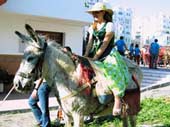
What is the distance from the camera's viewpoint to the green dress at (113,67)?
18.8 feet

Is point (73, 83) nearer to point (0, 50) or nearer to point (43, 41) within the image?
point (43, 41)

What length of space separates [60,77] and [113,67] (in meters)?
0.82

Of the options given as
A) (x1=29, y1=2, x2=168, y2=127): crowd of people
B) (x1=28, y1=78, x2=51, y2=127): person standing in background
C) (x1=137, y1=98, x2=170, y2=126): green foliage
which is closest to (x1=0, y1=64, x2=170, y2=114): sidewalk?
(x1=28, y1=78, x2=51, y2=127): person standing in background

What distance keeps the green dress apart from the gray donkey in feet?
0.29

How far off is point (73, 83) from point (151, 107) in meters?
5.30

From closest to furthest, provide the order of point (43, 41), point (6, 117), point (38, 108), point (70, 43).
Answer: point (43, 41), point (38, 108), point (6, 117), point (70, 43)

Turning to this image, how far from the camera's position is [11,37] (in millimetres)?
14703

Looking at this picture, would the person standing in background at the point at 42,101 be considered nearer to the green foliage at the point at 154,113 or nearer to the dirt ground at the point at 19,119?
the dirt ground at the point at 19,119

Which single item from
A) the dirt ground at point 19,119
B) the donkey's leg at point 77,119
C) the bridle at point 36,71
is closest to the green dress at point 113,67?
the donkey's leg at point 77,119

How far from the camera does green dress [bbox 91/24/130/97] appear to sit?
5.73 metres

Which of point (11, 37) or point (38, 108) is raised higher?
point (11, 37)

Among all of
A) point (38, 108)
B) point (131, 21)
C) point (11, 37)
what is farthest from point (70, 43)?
point (131, 21)

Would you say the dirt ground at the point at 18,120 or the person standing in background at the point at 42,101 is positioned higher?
the person standing in background at the point at 42,101

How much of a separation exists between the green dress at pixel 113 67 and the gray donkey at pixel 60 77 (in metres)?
0.09
